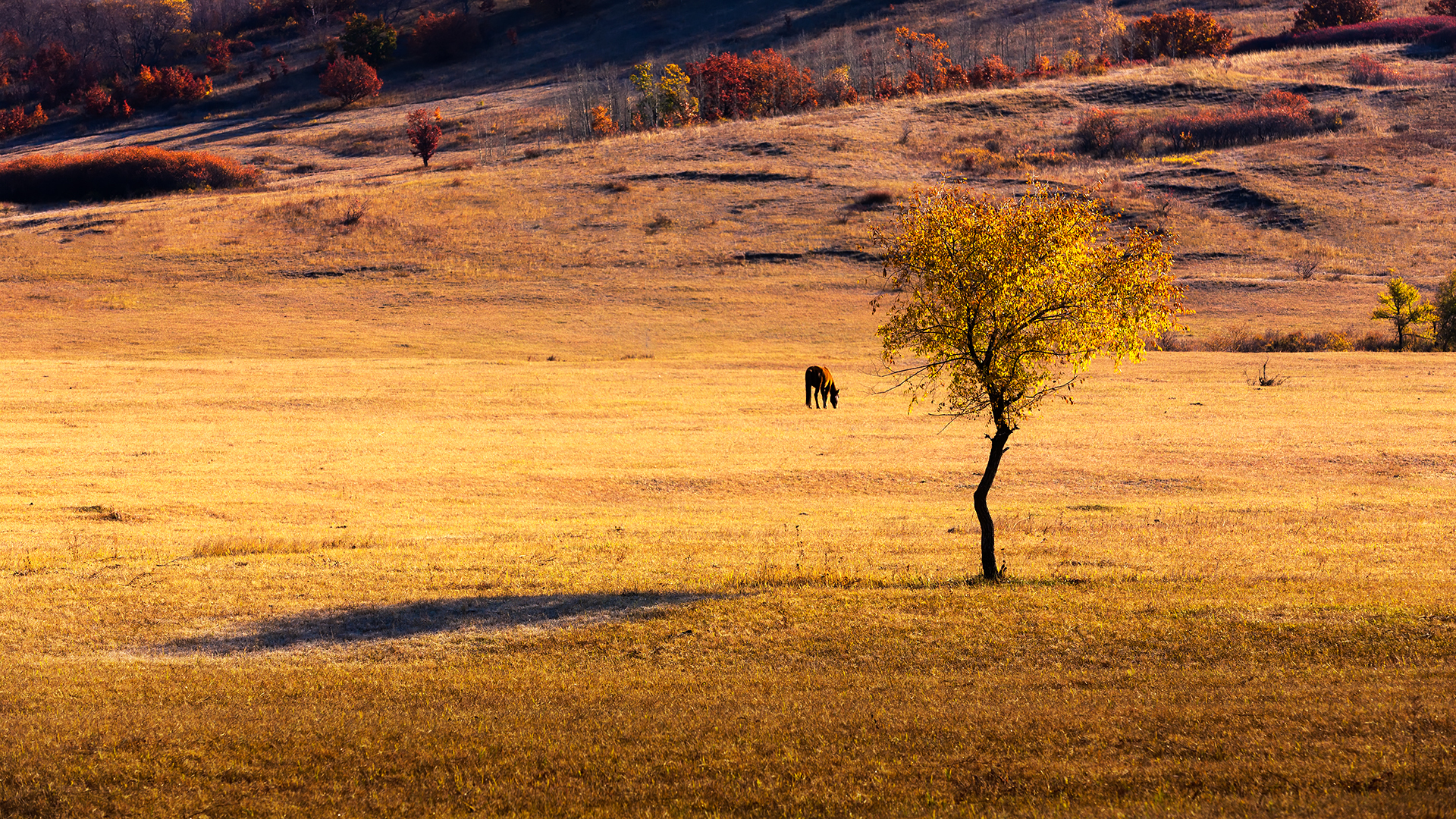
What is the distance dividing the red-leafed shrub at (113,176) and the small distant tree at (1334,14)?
492ft

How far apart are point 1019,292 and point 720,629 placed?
8.23 metres

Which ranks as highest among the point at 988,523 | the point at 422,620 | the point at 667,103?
the point at 667,103

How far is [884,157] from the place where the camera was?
391ft

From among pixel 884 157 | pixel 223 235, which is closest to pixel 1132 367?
pixel 884 157

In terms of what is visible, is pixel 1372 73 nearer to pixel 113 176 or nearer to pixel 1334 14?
pixel 1334 14

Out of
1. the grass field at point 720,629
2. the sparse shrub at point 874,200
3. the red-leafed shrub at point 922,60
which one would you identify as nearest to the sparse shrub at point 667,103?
the red-leafed shrub at point 922,60

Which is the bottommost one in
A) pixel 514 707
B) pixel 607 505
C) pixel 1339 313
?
pixel 1339 313

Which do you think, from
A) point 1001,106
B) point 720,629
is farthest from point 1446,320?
point 1001,106

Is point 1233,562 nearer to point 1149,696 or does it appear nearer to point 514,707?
point 1149,696

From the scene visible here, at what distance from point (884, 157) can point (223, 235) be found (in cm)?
6408

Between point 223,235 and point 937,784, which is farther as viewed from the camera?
point 223,235

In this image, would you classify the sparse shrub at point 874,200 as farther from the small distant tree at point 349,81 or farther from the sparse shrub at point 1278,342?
the small distant tree at point 349,81

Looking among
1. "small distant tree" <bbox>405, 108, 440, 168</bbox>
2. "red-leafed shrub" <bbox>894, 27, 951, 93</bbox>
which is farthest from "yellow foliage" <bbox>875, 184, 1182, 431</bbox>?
"red-leafed shrub" <bbox>894, 27, 951, 93</bbox>

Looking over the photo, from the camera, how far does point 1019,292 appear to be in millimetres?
19812
